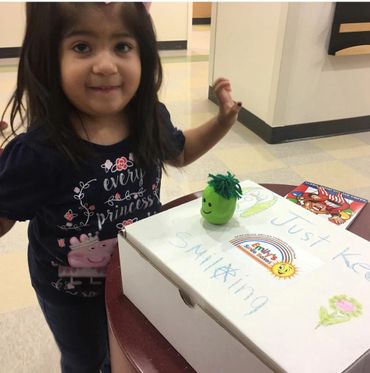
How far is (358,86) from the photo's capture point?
2371 millimetres

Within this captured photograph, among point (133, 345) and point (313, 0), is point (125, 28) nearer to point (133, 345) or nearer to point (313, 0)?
point (133, 345)

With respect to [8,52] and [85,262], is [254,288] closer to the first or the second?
[85,262]

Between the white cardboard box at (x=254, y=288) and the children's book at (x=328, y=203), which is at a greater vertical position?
the white cardboard box at (x=254, y=288)

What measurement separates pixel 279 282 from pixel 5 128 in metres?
2.16

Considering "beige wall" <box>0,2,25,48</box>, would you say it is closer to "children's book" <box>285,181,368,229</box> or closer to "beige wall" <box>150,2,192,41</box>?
"beige wall" <box>150,2,192,41</box>

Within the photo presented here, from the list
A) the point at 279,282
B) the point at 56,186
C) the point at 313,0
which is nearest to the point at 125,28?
the point at 56,186

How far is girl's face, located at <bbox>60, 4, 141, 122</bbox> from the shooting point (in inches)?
22.0

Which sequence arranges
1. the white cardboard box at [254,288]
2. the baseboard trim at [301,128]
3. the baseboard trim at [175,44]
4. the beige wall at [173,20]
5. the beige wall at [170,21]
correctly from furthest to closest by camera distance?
the baseboard trim at [175,44], the beige wall at [173,20], the beige wall at [170,21], the baseboard trim at [301,128], the white cardboard box at [254,288]

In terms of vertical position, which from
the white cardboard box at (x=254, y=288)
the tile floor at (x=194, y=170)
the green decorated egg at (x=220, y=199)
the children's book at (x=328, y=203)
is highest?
the green decorated egg at (x=220, y=199)

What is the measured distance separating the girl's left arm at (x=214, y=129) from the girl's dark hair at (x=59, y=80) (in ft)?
0.41

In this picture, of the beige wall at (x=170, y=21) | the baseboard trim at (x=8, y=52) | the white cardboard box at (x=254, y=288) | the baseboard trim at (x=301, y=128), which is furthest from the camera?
the beige wall at (x=170, y=21)

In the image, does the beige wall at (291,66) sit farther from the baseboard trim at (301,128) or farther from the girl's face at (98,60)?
the girl's face at (98,60)

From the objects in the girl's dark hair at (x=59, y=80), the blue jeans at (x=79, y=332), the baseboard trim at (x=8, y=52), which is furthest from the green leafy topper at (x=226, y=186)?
the baseboard trim at (x=8, y=52)

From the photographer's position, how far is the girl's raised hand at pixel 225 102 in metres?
0.77
